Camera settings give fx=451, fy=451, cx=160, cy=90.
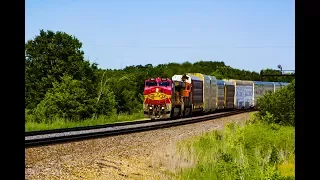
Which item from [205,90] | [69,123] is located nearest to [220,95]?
[205,90]

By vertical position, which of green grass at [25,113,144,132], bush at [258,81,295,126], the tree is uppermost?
the tree

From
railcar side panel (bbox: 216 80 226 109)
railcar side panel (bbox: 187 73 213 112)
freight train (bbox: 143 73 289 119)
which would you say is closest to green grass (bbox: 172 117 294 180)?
freight train (bbox: 143 73 289 119)

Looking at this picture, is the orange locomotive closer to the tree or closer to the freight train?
the freight train

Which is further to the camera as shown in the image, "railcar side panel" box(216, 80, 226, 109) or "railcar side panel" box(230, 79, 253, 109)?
"railcar side panel" box(230, 79, 253, 109)

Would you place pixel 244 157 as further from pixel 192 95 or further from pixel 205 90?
pixel 205 90

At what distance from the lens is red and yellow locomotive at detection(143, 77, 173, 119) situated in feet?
78.5

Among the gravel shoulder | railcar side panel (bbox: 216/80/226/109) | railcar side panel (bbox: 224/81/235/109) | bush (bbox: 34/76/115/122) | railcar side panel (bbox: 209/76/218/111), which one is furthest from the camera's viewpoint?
railcar side panel (bbox: 224/81/235/109)

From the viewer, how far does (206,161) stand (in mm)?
10023

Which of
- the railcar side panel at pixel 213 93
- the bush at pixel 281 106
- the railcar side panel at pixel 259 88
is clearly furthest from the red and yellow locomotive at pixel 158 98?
the railcar side panel at pixel 259 88

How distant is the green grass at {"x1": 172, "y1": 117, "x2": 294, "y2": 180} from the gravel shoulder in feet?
1.78

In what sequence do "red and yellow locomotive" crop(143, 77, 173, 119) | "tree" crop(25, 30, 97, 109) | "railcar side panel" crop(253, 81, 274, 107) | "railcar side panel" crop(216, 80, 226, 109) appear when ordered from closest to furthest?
"red and yellow locomotive" crop(143, 77, 173, 119) < "tree" crop(25, 30, 97, 109) < "railcar side panel" crop(216, 80, 226, 109) < "railcar side panel" crop(253, 81, 274, 107)
